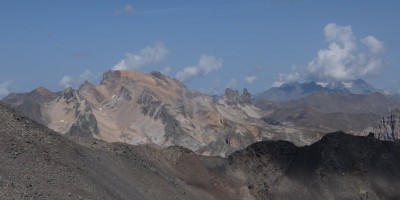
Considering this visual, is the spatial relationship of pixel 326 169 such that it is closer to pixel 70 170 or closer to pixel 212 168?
pixel 212 168

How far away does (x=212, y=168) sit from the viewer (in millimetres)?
89062

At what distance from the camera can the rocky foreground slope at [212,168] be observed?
55.0m

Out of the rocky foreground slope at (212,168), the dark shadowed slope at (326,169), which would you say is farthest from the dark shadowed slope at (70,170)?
the dark shadowed slope at (326,169)

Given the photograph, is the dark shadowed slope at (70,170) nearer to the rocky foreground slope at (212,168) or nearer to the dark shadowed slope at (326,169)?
the rocky foreground slope at (212,168)

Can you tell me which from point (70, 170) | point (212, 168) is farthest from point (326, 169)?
point (70, 170)

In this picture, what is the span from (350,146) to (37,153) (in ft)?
155

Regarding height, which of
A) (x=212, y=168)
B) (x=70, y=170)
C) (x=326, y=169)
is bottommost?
(x=70, y=170)

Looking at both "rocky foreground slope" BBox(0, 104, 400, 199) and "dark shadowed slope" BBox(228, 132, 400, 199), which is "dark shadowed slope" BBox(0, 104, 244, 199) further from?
"dark shadowed slope" BBox(228, 132, 400, 199)

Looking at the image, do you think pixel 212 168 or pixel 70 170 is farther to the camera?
pixel 212 168

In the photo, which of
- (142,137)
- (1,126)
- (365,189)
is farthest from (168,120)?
(1,126)

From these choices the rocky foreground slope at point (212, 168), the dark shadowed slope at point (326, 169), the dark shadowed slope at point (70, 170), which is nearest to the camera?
the dark shadowed slope at point (70, 170)

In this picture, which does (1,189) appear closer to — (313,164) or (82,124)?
(313,164)

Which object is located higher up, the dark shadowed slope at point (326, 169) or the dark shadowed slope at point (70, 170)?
the dark shadowed slope at point (326, 169)

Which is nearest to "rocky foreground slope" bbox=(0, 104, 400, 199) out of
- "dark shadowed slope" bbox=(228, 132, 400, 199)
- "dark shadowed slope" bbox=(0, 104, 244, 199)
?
"dark shadowed slope" bbox=(228, 132, 400, 199)
